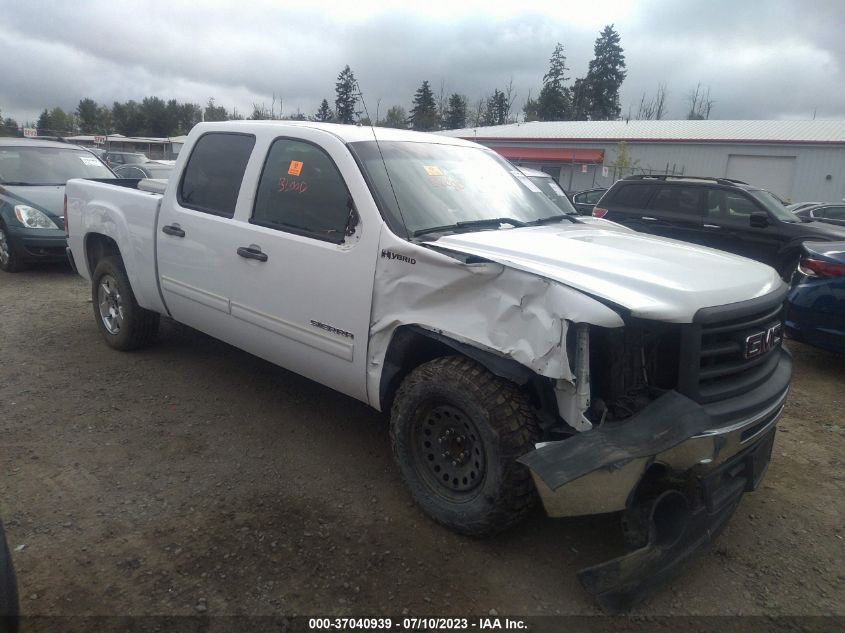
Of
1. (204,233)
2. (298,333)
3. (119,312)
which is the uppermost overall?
(204,233)

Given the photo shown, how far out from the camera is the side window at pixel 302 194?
3.57 m

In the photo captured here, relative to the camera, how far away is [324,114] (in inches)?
189

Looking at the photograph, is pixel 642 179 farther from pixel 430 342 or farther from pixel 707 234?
pixel 430 342

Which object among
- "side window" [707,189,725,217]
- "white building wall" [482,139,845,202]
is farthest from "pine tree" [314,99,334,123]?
"white building wall" [482,139,845,202]

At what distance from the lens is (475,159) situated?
434 centimetres

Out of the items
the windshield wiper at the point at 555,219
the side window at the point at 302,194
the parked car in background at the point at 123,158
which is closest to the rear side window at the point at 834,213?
the windshield wiper at the point at 555,219

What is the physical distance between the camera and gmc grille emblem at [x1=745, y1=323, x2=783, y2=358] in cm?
287

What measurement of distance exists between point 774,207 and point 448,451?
824cm

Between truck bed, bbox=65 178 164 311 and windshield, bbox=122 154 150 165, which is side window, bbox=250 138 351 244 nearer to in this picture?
truck bed, bbox=65 178 164 311

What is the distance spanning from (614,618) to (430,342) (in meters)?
1.49

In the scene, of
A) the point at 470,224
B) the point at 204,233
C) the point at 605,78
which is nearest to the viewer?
the point at 470,224

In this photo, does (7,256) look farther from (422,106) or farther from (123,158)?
(123,158)

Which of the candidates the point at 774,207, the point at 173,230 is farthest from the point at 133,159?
the point at 774,207

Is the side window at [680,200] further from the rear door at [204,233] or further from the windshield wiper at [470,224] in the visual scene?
the rear door at [204,233]
